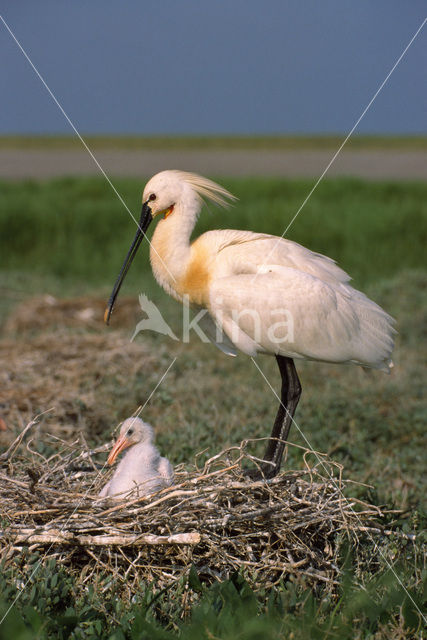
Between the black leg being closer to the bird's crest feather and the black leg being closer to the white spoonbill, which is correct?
the white spoonbill

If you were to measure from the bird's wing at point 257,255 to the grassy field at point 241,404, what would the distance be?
1148 mm

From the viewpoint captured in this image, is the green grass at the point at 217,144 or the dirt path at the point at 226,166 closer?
the dirt path at the point at 226,166

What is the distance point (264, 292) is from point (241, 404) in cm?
216

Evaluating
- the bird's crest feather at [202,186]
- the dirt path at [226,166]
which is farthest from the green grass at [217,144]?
the bird's crest feather at [202,186]

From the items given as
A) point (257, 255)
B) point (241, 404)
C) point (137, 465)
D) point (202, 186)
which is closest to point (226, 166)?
A: point (241, 404)

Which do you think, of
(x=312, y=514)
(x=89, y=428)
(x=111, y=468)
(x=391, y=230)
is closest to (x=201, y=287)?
(x=111, y=468)

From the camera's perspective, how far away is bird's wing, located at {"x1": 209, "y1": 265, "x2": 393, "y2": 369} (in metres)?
4.06

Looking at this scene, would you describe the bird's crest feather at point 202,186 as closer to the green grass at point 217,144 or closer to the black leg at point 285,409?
the black leg at point 285,409

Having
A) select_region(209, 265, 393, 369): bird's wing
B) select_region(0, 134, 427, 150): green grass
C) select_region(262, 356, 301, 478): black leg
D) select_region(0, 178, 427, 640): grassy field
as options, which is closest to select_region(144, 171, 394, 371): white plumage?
select_region(209, 265, 393, 369): bird's wing

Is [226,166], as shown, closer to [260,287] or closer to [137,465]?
[260,287]

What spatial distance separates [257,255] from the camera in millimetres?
4086

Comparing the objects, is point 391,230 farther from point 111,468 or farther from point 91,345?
point 111,468

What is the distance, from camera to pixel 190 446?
492cm

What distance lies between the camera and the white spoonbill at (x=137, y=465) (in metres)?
3.70
